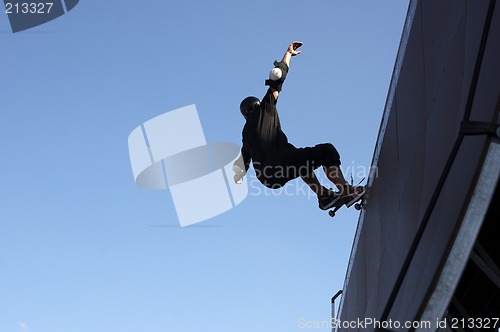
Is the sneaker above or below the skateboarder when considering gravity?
below

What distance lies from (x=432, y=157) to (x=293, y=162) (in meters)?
3.39

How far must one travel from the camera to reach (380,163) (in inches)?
274

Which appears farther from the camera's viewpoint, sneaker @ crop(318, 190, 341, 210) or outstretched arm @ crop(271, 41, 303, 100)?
sneaker @ crop(318, 190, 341, 210)

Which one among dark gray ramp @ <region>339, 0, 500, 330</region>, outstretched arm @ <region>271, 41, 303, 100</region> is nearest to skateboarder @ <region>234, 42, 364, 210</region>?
outstretched arm @ <region>271, 41, 303, 100</region>

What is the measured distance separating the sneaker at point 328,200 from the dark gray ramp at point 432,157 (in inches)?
19.6

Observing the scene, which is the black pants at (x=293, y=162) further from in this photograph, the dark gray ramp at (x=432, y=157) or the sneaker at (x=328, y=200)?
the dark gray ramp at (x=432, y=157)

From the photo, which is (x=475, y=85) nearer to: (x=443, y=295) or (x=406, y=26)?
(x=443, y=295)

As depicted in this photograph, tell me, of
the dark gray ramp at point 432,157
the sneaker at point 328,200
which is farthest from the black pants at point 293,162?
the dark gray ramp at point 432,157

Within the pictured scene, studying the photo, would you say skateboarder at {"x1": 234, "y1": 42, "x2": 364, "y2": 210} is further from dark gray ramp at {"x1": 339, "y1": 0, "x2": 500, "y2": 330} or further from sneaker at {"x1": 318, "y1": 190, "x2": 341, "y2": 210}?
dark gray ramp at {"x1": 339, "y1": 0, "x2": 500, "y2": 330}

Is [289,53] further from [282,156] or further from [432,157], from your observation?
[432,157]

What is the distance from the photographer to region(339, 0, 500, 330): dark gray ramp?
3.28 metres

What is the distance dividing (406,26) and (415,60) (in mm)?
593

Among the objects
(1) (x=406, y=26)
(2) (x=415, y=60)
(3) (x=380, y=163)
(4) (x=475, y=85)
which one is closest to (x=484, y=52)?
(4) (x=475, y=85)

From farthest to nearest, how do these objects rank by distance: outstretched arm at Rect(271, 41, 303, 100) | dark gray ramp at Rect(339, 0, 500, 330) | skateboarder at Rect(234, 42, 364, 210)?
skateboarder at Rect(234, 42, 364, 210)
outstretched arm at Rect(271, 41, 303, 100)
dark gray ramp at Rect(339, 0, 500, 330)
